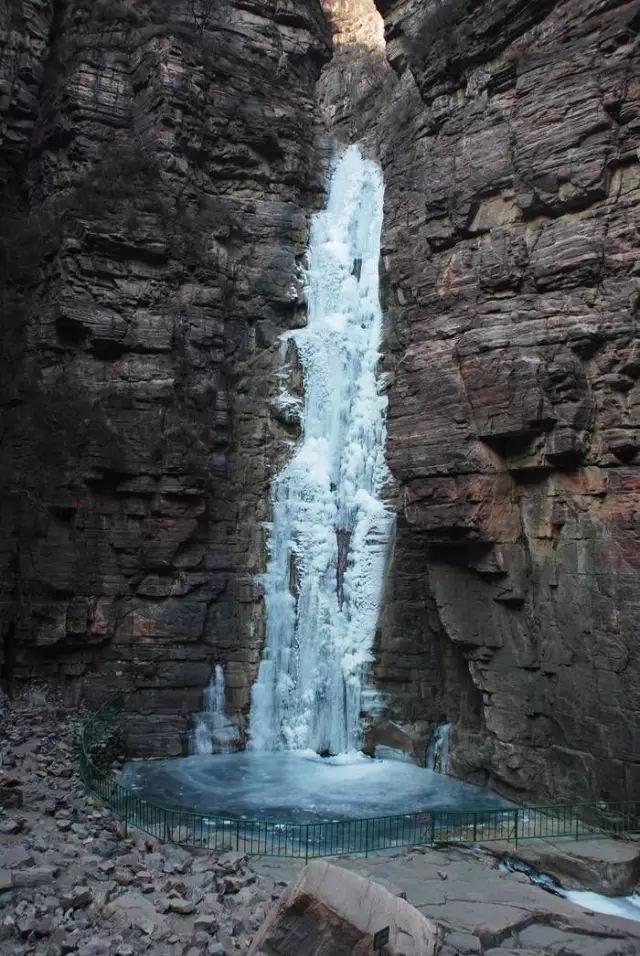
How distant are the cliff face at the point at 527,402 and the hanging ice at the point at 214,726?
15.7 ft

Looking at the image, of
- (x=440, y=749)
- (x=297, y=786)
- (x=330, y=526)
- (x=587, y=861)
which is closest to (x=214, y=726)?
(x=297, y=786)

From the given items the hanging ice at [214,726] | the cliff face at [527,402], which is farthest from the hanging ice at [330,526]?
the cliff face at [527,402]

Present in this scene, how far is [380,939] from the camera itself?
9.67 meters

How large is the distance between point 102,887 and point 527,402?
12682mm

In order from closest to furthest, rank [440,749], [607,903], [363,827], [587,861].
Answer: [607,903], [587,861], [363,827], [440,749]

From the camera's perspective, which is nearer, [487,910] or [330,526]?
[487,910]

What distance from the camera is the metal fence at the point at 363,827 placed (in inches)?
617

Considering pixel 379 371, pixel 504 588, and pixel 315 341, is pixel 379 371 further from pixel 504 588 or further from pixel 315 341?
pixel 504 588

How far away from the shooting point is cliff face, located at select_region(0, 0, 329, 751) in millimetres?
23844

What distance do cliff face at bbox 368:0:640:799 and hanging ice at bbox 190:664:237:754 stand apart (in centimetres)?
478

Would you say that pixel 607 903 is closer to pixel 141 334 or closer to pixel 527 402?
pixel 527 402

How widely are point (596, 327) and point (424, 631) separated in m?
9.81

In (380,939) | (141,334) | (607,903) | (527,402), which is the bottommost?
(607,903)

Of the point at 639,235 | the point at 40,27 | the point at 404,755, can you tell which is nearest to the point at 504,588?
the point at 404,755
